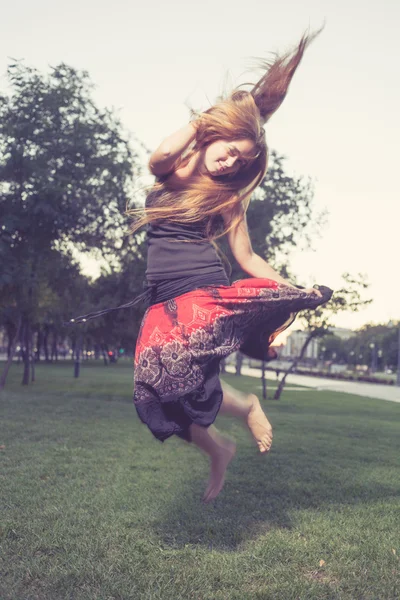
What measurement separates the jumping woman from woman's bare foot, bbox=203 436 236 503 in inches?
11.3

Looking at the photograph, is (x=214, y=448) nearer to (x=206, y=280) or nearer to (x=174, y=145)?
(x=206, y=280)

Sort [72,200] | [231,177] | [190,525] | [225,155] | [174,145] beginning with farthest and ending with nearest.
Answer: [72,200] → [190,525] → [231,177] → [225,155] → [174,145]

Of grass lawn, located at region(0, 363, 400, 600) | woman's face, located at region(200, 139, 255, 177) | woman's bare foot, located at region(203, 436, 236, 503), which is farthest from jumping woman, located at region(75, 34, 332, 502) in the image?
grass lawn, located at region(0, 363, 400, 600)

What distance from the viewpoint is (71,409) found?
51.0 feet

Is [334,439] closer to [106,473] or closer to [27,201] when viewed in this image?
[106,473]

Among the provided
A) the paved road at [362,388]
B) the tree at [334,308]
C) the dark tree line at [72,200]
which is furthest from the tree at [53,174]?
the paved road at [362,388]

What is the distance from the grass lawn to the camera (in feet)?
11.7

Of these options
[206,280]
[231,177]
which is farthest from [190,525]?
[231,177]

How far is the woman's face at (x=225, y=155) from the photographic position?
3.49m

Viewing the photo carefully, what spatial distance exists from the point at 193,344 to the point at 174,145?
1080 mm

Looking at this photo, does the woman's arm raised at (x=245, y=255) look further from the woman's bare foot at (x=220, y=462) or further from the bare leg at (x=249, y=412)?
the woman's bare foot at (x=220, y=462)

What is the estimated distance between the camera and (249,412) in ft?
12.7

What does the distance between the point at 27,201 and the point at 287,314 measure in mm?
15076

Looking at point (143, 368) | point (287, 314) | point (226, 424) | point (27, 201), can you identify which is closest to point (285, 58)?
point (287, 314)
